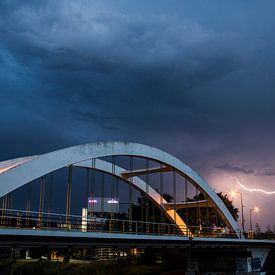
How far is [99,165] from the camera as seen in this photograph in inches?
1464

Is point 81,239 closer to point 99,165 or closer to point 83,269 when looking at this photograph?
point 99,165

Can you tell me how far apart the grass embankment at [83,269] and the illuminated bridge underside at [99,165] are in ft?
23.0

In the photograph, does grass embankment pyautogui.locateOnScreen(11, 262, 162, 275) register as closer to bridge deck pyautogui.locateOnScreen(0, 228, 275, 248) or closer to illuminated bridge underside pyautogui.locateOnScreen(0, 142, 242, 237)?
illuminated bridge underside pyautogui.locateOnScreen(0, 142, 242, 237)

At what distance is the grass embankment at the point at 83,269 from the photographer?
1559 inches

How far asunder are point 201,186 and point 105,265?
11071 millimetres

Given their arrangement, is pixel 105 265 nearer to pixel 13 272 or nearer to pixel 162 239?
pixel 13 272

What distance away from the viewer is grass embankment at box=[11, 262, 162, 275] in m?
39.6

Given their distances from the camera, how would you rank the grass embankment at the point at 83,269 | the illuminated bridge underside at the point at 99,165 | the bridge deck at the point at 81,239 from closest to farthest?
the bridge deck at the point at 81,239 → the illuminated bridge underside at the point at 99,165 → the grass embankment at the point at 83,269

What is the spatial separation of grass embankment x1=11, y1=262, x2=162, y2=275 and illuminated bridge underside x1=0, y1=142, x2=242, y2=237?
7007mm

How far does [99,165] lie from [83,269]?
934 centimetres

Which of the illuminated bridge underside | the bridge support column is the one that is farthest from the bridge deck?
the bridge support column

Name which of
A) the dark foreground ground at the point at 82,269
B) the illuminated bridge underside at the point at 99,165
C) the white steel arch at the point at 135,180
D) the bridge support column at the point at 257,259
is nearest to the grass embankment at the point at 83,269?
the dark foreground ground at the point at 82,269

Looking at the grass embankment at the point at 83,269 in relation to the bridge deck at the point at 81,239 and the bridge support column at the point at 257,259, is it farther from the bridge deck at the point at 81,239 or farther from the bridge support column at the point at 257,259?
the bridge support column at the point at 257,259

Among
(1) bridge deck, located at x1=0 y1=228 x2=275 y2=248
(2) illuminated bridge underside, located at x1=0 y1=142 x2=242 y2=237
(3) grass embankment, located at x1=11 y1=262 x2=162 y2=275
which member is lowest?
(3) grass embankment, located at x1=11 y1=262 x2=162 y2=275
